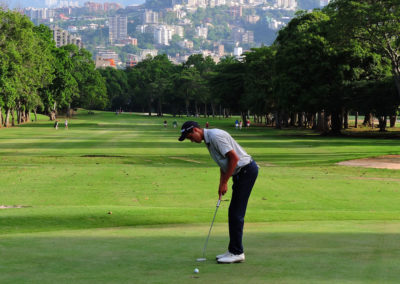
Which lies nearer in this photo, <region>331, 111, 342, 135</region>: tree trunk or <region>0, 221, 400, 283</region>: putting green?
<region>0, 221, 400, 283</region>: putting green

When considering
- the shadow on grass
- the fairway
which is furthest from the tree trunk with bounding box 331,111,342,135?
the shadow on grass

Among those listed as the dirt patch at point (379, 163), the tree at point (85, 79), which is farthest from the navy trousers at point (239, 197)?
the tree at point (85, 79)

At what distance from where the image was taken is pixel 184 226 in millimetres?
14273

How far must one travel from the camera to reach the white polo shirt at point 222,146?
9117mm

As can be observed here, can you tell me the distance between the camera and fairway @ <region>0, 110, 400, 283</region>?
27.6 ft

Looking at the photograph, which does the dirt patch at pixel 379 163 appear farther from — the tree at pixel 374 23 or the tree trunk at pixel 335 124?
the tree trunk at pixel 335 124

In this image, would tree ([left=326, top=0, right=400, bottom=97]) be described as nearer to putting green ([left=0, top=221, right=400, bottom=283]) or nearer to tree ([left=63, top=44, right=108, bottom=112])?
putting green ([left=0, top=221, right=400, bottom=283])

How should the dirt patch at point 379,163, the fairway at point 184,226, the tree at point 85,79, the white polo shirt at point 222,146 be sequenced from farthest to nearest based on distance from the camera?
the tree at point 85,79 < the dirt patch at point 379,163 < the white polo shirt at point 222,146 < the fairway at point 184,226

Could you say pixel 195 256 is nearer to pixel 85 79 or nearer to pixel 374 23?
pixel 374 23

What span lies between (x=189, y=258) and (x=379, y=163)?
31073 millimetres

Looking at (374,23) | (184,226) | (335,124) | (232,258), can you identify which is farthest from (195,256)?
(335,124)

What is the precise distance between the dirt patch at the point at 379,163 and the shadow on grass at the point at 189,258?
25.7 meters

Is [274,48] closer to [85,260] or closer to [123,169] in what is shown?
[123,169]

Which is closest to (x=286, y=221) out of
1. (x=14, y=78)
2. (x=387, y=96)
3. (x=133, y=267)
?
(x=133, y=267)
